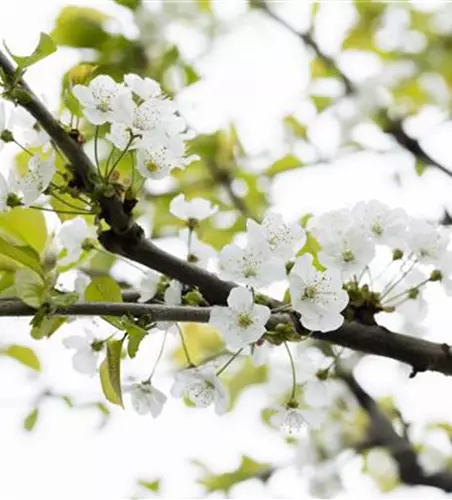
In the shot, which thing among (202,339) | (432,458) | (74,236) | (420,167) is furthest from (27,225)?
(432,458)

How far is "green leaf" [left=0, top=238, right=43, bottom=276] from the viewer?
58cm

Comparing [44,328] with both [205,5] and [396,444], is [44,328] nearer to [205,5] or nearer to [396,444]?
[396,444]

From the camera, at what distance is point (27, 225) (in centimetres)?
74

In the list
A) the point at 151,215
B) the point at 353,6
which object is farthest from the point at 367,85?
the point at 151,215

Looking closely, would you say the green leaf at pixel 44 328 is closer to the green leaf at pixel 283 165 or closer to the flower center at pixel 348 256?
the flower center at pixel 348 256

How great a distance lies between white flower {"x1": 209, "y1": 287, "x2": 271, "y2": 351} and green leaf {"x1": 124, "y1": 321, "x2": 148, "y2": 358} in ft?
0.14

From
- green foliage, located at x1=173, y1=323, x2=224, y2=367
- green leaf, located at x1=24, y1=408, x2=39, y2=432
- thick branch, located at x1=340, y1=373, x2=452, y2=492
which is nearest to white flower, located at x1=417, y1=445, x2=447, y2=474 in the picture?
thick branch, located at x1=340, y1=373, x2=452, y2=492

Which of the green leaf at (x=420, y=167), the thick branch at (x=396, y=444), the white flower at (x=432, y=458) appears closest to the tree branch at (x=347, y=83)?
the green leaf at (x=420, y=167)

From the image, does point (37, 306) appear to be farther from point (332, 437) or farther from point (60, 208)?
point (332, 437)

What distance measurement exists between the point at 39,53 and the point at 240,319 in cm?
22

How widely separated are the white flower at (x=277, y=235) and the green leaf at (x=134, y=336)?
112 mm

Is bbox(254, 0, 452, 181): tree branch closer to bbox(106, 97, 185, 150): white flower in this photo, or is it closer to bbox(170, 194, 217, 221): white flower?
bbox(170, 194, 217, 221): white flower

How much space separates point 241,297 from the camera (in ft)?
1.87

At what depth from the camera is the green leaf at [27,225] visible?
2.39ft
